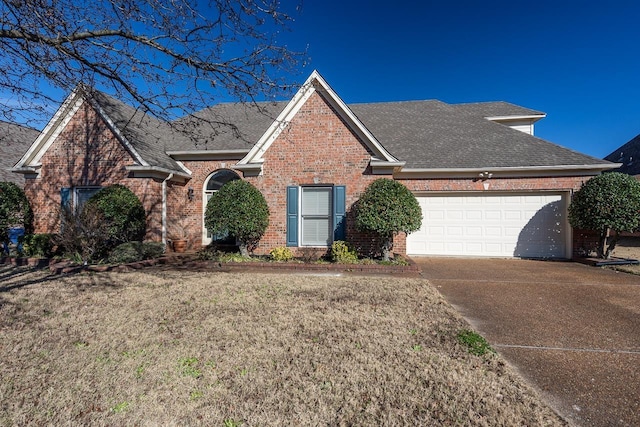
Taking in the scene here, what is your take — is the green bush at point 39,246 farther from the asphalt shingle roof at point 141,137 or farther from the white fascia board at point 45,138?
the asphalt shingle roof at point 141,137

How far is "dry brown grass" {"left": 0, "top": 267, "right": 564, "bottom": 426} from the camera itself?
2.57 m

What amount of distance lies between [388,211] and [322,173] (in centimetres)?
259

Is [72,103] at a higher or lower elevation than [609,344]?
higher

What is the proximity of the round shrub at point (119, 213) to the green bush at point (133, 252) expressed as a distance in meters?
0.47

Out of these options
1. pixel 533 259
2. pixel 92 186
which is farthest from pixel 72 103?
pixel 533 259

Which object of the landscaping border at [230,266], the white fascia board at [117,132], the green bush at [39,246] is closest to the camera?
the landscaping border at [230,266]

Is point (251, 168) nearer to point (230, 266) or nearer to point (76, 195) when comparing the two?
point (230, 266)

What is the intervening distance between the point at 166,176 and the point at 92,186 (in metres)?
2.54

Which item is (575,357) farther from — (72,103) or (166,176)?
(72,103)

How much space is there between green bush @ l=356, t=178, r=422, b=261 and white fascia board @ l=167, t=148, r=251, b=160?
5637mm

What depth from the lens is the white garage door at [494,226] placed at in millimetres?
10695

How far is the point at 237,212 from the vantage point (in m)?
8.94

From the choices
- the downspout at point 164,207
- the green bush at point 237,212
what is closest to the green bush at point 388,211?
the green bush at point 237,212

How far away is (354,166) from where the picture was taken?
9711 mm
